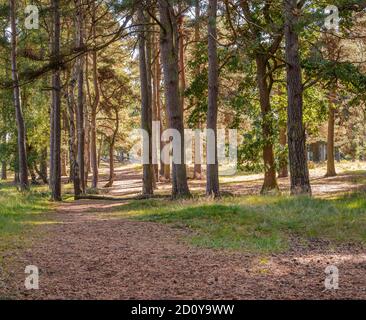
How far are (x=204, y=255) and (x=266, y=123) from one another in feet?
40.0

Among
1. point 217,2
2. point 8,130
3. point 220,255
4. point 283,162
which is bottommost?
point 220,255

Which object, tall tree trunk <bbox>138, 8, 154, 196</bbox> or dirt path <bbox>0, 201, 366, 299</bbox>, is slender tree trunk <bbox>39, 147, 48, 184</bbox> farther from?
dirt path <bbox>0, 201, 366, 299</bbox>

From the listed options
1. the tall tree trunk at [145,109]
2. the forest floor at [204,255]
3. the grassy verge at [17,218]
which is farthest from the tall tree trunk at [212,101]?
the grassy verge at [17,218]

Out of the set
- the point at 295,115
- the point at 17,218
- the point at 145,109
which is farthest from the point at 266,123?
the point at 17,218

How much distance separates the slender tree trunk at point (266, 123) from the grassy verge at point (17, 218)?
344 inches

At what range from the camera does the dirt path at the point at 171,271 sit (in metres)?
5.53

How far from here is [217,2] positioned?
56.3 ft

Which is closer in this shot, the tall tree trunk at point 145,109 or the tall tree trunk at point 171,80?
the tall tree trunk at point 171,80

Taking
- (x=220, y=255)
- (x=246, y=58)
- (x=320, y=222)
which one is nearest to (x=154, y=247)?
(x=220, y=255)

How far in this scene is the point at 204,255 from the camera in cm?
761

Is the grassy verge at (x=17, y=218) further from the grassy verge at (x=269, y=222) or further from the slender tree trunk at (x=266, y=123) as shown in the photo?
the slender tree trunk at (x=266, y=123)

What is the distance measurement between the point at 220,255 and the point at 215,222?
3.13 meters

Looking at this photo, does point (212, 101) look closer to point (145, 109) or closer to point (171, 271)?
point (145, 109)
